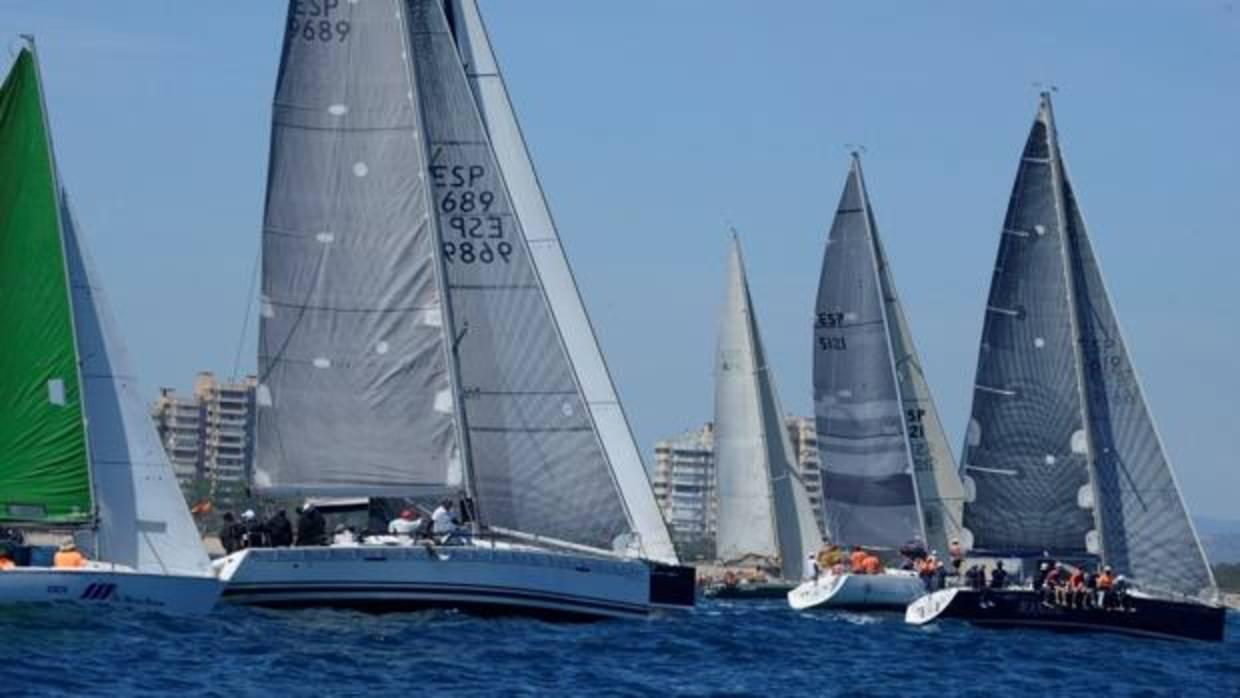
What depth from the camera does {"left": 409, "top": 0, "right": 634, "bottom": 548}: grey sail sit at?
38.8 m

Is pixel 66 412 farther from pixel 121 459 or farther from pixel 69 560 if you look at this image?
pixel 69 560

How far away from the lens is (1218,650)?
158 feet

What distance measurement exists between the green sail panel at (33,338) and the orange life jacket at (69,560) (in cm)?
40

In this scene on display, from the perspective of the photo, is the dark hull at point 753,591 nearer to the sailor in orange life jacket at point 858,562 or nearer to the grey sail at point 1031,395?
the sailor in orange life jacket at point 858,562

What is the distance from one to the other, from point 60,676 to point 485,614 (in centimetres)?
1054

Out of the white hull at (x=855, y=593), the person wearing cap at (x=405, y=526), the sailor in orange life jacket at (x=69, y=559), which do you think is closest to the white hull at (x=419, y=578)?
the person wearing cap at (x=405, y=526)

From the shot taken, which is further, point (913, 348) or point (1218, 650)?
point (913, 348)

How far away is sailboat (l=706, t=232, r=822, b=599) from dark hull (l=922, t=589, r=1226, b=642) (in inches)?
1043

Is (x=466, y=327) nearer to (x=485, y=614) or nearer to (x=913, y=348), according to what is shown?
(x=485, y=614)

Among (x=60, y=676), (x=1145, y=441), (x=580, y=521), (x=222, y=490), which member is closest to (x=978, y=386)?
(x=1145, y=441)

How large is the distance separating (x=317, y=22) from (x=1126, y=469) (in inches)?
822

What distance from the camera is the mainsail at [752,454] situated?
249 feet

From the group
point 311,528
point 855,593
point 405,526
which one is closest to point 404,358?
point 405,526

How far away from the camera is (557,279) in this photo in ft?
132
